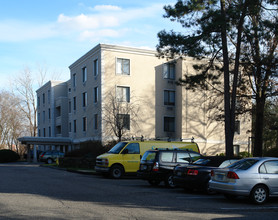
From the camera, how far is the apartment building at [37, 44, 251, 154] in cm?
3947

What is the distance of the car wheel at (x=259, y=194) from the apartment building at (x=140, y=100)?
84.8 ft

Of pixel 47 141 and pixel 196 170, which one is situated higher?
pixel 196 170

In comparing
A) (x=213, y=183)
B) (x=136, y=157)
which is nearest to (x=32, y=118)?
(x=136, y=157)

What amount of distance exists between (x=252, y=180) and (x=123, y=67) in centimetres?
3031

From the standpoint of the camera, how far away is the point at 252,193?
11273mm

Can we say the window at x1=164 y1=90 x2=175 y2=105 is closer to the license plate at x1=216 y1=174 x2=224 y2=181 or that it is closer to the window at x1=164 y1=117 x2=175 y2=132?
the window at x1=164 y1=117 x2=175 y2=132

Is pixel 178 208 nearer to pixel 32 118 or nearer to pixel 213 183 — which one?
pixel 213 183

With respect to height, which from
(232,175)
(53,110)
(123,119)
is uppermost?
(53,110)

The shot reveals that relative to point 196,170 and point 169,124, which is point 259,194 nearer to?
point 196,170

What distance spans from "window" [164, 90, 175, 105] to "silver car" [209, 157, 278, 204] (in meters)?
30.9

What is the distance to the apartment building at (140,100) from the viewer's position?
129 feet

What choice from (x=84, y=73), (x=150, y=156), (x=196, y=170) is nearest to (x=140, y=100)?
(x=84, y=73)

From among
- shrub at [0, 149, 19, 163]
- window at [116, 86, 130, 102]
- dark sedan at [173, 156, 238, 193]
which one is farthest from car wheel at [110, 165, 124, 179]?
shrub at [0, 149, 19, 163]

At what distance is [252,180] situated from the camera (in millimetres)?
11289
